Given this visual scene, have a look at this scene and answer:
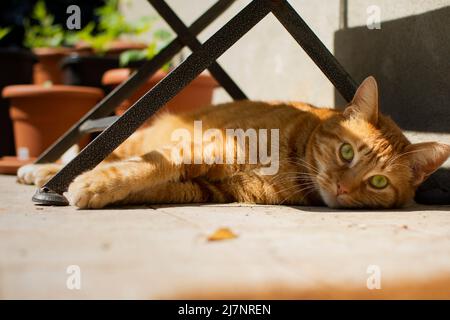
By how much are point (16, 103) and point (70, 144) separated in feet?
3.80

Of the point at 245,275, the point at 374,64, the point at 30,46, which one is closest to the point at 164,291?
the point at 245,275

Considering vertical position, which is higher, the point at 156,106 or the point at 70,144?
the point at 70,144

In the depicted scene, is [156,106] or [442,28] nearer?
[156,106]

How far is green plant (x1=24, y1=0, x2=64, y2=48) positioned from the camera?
607cm

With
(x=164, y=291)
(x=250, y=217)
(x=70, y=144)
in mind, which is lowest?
(x=164, y=291)

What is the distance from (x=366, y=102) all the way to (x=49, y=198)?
4.63 ft

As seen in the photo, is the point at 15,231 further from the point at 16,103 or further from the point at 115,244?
the point at 16,103

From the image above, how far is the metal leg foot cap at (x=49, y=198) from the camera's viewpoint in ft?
7.06

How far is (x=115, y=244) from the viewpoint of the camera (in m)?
1.41

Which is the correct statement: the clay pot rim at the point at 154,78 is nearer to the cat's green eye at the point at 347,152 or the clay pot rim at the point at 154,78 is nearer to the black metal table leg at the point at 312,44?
the black metal table leg at the point at 312,44

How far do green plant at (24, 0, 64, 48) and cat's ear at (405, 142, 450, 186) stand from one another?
15.5ft

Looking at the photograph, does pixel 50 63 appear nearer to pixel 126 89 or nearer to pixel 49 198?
pixel 126 89

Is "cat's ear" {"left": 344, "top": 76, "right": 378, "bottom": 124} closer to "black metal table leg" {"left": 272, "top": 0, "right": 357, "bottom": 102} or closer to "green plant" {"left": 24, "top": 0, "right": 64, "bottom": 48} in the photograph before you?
"black metal table leg" {"left": 272, "top": 0, "right": 357, "bottom": 102}

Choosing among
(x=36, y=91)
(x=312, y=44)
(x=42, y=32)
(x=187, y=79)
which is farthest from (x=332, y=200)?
(x=42, y=32)
